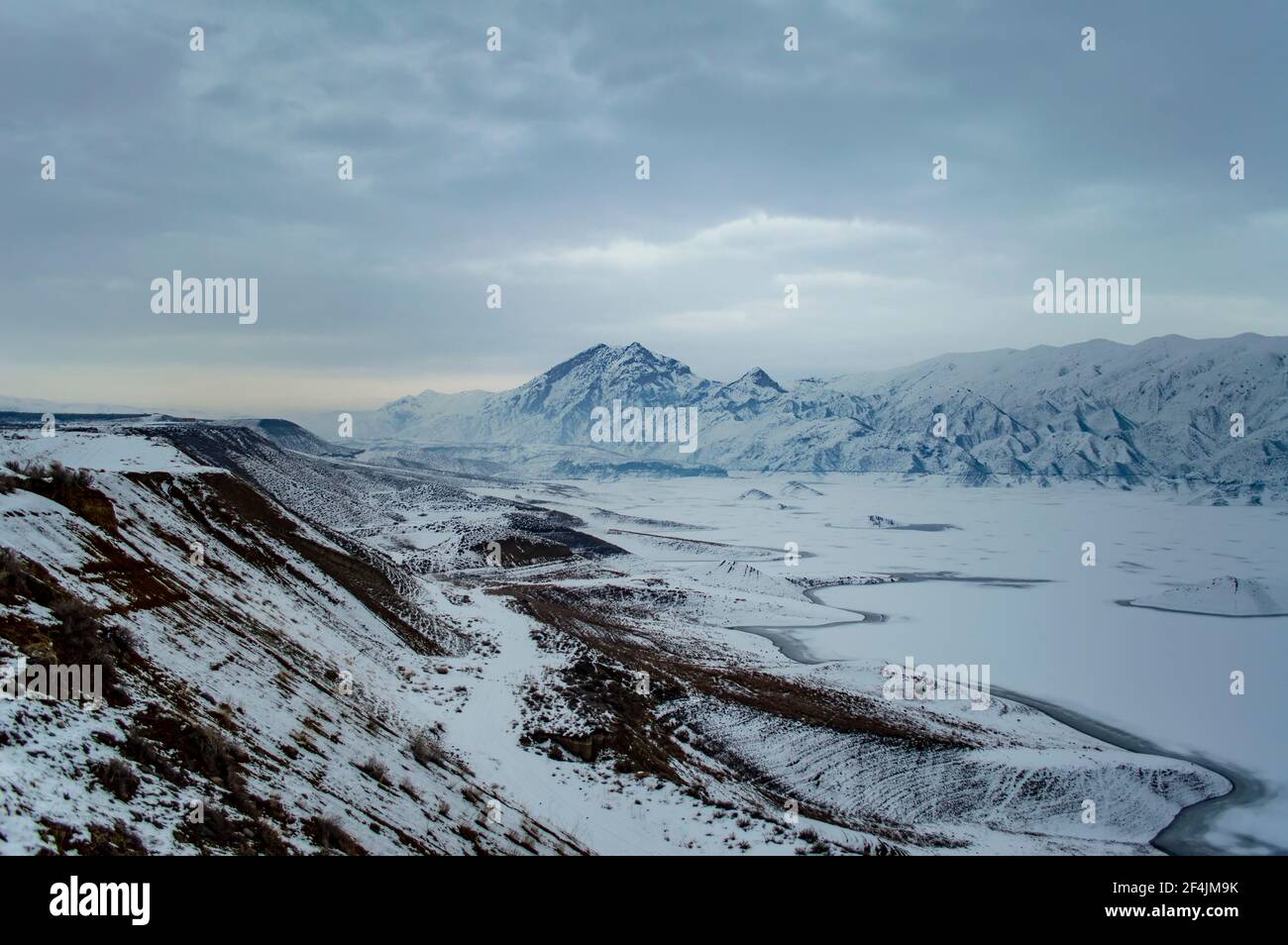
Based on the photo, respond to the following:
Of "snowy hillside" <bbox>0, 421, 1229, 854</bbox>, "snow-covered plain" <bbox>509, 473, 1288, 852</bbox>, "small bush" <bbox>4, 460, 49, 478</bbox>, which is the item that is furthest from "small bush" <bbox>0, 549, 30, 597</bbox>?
"snow-covered plain" <bbox>509, 473, 1288, 852</bbox>

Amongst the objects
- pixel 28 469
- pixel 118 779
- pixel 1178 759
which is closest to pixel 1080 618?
pixel 1178 759

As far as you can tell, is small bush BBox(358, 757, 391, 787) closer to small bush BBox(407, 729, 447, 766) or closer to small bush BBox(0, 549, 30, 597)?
small bush BBox(407, 729, 447, 766)

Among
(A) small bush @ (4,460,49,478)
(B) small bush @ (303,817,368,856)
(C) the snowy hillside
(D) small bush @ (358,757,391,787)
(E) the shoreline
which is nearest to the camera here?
(C) the snowy hillside

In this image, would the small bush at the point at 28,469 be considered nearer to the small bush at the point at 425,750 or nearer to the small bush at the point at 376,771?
the small bush at the point at 425,750

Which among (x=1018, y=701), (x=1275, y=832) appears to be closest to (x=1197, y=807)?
(x=1275, y=832)

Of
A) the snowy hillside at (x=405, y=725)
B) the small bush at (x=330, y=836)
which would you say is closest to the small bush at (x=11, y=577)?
the snowy hillside at (x=405, y=725)
